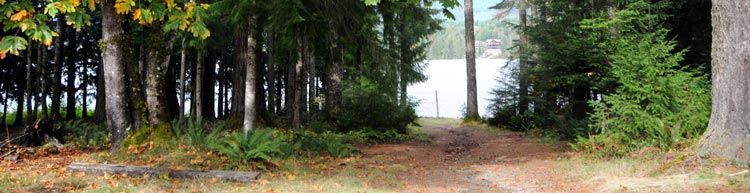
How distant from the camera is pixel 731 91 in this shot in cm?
764

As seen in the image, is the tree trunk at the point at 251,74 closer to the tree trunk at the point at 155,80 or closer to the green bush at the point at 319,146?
the green bush at the point at 319,146

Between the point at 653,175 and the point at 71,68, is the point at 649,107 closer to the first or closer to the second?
the point at 653,175

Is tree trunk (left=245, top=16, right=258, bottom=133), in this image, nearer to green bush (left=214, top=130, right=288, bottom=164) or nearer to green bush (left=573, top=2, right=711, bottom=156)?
green bush (left=214, top=130, right=288, bottom=164)

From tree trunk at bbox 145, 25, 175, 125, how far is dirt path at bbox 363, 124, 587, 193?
4.51 metres

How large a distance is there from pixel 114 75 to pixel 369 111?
24.7 feet

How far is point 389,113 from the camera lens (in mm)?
14891

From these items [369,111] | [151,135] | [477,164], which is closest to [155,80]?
[151,135]

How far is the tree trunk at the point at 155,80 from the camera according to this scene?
940 cm

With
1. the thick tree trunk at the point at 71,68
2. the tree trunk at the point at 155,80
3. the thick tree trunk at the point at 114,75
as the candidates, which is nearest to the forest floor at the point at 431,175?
the thick tree trunk at the point at 114,75

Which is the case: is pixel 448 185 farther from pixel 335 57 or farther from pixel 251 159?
pixel 335 57

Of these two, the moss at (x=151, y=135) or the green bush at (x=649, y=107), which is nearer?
the moss at (x=151, y=135)

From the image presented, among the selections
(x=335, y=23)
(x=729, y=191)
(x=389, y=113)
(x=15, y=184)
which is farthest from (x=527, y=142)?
(x=15, y=184)

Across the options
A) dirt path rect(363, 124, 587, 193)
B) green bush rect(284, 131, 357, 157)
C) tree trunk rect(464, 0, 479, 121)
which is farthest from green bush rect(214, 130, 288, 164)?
tree trunk rect(464, 0, 479, 121)

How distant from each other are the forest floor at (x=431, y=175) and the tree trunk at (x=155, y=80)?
1.15 meters
